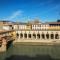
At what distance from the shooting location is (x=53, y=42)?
50406 millimetres

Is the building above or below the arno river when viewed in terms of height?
above

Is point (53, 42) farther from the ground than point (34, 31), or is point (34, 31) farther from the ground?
point (34, 31)

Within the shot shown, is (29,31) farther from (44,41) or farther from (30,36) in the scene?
(44,41)

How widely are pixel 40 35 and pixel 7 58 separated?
87.5 feet

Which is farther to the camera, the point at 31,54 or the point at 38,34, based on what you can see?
the point at 38,34

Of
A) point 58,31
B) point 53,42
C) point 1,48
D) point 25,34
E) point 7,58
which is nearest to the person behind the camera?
point 7,58

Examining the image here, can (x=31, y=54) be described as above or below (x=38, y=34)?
below

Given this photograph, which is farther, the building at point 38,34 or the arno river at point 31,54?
the building at point 38,34

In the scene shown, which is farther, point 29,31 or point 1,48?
point 29,31

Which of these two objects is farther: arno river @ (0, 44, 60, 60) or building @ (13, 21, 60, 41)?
building @ (13, 21, 60, 41)

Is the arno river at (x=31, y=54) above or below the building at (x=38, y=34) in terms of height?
below

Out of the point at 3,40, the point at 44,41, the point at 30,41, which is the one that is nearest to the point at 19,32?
the point at 30,41

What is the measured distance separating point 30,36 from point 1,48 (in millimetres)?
23749

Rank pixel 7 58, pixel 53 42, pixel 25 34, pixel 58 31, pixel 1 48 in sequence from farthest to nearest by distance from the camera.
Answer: pixel 25 34 → pixel 58 31 → pixel 53 42 → pixel 1 48 → pixel 7 58
